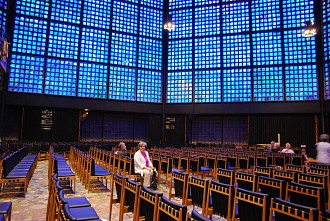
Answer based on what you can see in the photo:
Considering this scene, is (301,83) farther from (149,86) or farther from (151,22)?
(151,22)

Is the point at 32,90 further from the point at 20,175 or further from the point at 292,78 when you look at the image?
the point at 292,78

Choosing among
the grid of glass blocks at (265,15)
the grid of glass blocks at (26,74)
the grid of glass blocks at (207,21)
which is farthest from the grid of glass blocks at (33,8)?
the grid of glass blocks at (265,15)

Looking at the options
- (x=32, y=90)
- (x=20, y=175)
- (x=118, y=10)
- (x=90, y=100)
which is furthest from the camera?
(x=118, y=10)

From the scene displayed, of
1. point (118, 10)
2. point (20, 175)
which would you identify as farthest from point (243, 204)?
point (118, 10)

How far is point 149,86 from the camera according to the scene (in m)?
21.6

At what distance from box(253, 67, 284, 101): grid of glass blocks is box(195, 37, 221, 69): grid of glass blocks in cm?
308

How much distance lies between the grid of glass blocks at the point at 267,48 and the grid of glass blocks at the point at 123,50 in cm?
926

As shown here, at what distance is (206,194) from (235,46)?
18.1m

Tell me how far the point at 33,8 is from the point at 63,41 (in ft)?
9.23

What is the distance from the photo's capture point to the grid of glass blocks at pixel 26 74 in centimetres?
1759

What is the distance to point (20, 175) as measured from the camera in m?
6.55

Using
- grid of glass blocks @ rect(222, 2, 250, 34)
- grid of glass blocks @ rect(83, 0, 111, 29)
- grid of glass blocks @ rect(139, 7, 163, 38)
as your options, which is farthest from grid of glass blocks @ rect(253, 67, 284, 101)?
grid of glass blocks @ rect(83, 0, 111, 29)

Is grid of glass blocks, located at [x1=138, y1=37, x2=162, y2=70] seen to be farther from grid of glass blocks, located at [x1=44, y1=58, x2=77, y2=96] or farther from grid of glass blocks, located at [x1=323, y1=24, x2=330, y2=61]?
grid of glass blocks, located at [x1=323, y1=24, x2=330, y2=61]

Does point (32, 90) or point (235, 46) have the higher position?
point (235, 46)
